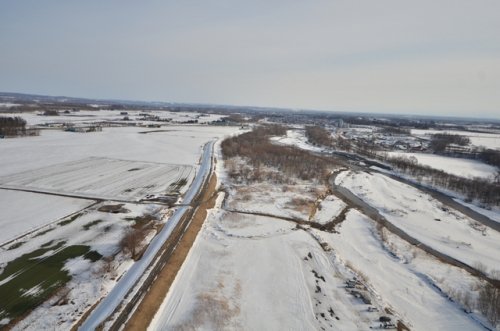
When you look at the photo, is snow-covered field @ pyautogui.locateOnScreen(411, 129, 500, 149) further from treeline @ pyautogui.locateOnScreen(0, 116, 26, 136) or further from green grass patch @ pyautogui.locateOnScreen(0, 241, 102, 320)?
treeline @ pyautogui.locateOnScreen(0, 116, 26, 136)

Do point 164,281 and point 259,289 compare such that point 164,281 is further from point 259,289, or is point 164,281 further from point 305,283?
point 305,283

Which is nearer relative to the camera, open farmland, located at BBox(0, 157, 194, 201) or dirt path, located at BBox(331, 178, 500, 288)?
dirt path, located at BBox(331, 178, 500, 288)

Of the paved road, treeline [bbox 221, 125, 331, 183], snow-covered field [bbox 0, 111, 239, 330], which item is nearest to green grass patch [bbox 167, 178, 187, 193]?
snow-covered field [bbox 0, 111, 239, 330]

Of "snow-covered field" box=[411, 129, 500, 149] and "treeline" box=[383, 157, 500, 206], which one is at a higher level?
"snow-covered field" box=[411, 129, 500, 149]

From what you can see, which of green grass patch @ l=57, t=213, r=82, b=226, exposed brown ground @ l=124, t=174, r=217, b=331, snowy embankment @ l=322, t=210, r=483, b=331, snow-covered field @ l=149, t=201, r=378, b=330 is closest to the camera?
exposed brown ground @ l=124, t=174, r=217, b=331

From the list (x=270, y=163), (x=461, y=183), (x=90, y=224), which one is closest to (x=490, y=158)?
(x=461, y=183)

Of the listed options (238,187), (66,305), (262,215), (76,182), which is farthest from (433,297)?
(76,182)

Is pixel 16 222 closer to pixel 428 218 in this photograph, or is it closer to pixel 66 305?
pixel 66 305

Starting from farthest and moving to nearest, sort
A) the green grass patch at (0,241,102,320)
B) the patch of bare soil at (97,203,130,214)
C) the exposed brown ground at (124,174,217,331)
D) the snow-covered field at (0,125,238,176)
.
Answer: the snow-covered field at (0,125,238,176)
the patch of bare soil at (97,203,130,214)
the green grass patch at (0,241,102,320)
the exposed brown ground at (124,174,217,331)
